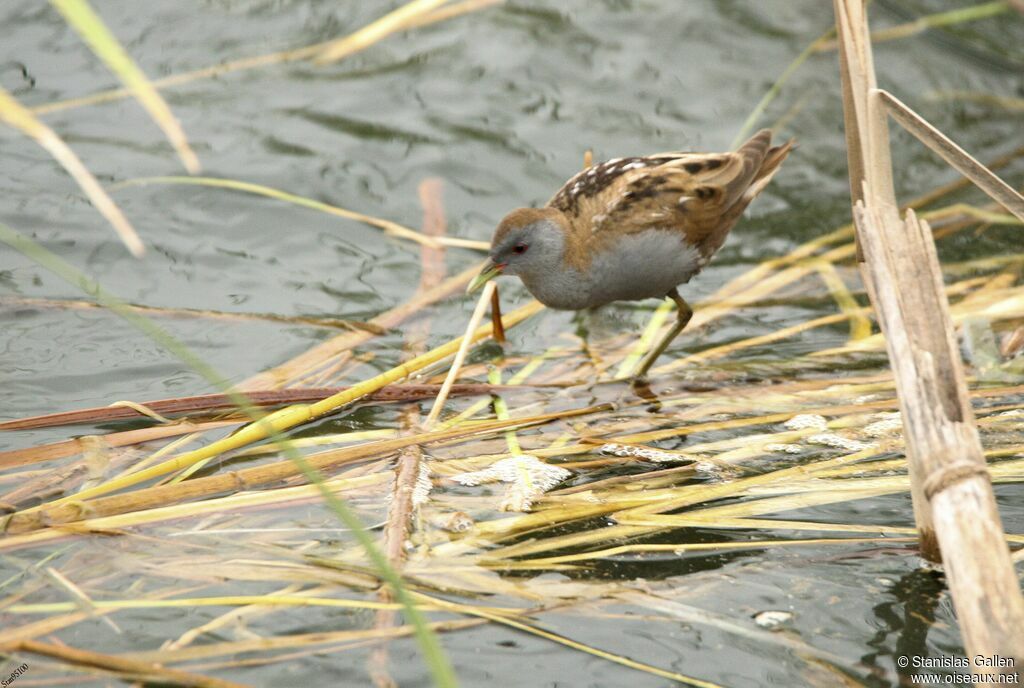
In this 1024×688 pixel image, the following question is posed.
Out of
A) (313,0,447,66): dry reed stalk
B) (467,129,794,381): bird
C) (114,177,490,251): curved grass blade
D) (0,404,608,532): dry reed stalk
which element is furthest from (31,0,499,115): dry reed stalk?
(0,404,608,532): dry reed stalk

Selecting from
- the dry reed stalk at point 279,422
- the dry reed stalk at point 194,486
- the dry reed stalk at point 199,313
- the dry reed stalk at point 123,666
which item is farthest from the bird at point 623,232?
the dry reed stalk at point 123,666

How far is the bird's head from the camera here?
4297 millimetres

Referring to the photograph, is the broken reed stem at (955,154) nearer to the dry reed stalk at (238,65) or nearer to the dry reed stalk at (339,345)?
the dry reed stalk at (339,345)

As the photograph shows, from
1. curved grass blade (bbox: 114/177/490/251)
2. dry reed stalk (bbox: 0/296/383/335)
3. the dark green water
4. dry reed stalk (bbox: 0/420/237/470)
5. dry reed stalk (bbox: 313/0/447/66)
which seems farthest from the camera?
dry reed stalk (bbox: 313/0/447/66)

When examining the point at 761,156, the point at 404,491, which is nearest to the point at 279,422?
the point at 404,491

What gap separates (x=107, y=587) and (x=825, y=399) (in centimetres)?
255

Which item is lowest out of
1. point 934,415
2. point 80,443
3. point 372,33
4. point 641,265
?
point 934,415

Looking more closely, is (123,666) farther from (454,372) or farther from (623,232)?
(623,232)

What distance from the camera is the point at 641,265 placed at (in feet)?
14.3

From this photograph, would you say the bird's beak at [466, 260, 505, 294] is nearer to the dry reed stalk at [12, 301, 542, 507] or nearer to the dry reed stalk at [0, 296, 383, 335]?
the dry reed stalk at [12, 301, 542, 507]

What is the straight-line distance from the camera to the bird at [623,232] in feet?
14.1

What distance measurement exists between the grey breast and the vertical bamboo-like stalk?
1220mm

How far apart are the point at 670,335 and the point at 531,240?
0.74 metres

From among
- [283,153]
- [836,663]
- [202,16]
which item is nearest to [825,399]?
[836,663]
